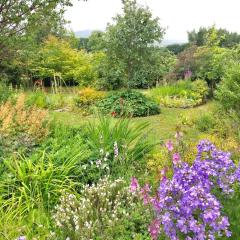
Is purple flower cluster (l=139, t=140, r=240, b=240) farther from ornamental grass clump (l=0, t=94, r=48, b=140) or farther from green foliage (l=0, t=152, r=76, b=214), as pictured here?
ornamental grass clump (l=0, t=94, r=48, b=140)

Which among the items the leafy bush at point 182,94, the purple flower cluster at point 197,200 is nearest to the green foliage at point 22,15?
the purple flower cluster at point 197,200

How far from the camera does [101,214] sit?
3336 mm

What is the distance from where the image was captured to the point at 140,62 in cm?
1315

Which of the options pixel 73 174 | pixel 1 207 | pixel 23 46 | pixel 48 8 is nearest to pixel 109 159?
pixel 73 174

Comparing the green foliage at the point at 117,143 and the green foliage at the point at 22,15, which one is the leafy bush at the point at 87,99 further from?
the green foliage at the point at 117,143

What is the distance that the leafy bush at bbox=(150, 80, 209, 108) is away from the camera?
12656 millimetres

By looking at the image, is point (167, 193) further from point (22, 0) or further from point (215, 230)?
point (22, 0)

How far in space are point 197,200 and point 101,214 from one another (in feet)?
4.53

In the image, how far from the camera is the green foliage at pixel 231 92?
325 inches

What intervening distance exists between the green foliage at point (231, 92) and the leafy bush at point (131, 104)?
2.68 metres

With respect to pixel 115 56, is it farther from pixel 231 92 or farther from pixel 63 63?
pixel 63 63

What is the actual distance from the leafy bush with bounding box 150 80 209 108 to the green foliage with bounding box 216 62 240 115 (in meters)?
3.79

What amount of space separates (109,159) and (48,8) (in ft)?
10.7

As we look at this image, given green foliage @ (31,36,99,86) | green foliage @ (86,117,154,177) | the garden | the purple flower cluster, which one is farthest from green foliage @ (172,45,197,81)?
the purple flower cluster
